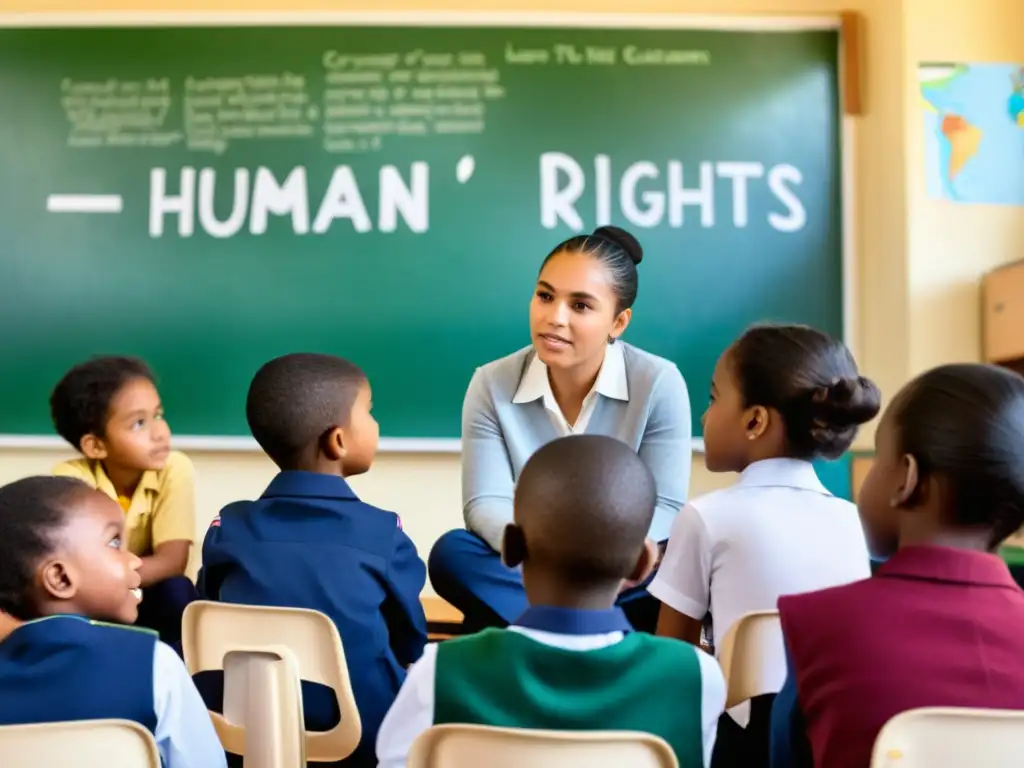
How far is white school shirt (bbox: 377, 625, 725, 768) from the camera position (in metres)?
1.00

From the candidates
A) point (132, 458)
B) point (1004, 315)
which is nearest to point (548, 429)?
point (132, 458)

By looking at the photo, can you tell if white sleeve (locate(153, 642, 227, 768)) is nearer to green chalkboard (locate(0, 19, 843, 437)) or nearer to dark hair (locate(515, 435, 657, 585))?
dark hair (locate(515, 435, 657, 585))

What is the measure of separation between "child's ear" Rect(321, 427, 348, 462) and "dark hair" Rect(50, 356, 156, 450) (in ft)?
2.89

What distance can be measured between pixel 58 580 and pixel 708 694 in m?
0.79

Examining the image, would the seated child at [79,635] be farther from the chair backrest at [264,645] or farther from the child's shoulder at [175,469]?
the child's shoulder at [175,469]

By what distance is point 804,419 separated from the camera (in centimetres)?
A: 156

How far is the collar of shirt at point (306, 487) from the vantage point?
64.5 inches

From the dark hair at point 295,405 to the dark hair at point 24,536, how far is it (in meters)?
0.56

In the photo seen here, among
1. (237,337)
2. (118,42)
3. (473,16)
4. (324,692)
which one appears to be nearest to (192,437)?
(237,337)

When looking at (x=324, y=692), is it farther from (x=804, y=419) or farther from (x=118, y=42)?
(x=118, y=42)

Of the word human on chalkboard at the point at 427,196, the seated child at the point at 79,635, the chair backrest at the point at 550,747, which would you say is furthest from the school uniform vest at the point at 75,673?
the word human on chalkboard at the point at 427,196

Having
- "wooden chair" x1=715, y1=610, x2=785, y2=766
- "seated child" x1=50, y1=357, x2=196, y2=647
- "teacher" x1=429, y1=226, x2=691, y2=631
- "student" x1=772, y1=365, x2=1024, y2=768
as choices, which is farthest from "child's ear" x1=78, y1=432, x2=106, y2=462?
"student" x1=772, y1=365, x2=1024, y2=768

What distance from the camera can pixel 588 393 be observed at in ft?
7.57

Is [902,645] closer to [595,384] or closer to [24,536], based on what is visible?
[24,536]
